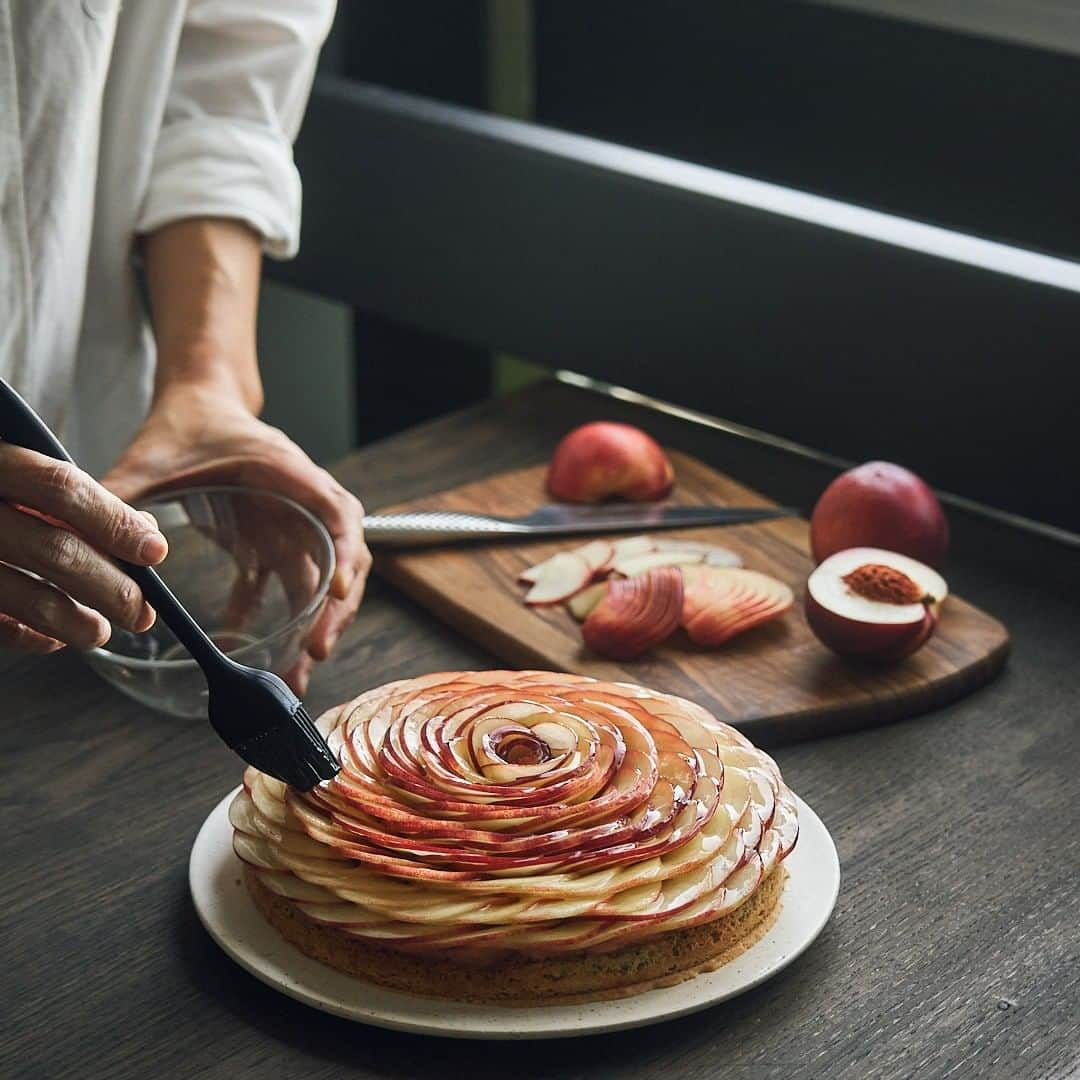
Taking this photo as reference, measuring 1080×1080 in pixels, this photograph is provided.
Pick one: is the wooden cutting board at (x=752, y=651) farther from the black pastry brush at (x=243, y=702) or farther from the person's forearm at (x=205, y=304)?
the black pastry brush at (x=243, y=702)

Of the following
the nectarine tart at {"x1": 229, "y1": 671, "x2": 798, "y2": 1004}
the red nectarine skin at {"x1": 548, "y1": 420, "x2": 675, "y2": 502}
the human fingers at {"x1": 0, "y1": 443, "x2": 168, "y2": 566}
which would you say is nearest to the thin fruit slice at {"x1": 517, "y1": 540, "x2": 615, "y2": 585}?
the red nectarine skin at {"x1": 548, "y1": 420, "x2": 675, "y2": 502}

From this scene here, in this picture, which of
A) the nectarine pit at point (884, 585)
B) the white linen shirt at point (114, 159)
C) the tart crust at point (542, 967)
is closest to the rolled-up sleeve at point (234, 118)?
the white linen shirt at point (114, 159)

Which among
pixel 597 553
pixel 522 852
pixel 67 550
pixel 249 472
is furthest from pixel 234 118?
pixel 522 852

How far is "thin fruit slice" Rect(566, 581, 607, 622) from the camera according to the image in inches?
50.6

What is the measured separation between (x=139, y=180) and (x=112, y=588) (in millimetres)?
644

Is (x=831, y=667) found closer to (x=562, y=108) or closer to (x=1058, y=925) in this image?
(x=1058, y=925)

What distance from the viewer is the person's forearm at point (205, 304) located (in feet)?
4.40

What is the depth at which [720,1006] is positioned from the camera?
877mm

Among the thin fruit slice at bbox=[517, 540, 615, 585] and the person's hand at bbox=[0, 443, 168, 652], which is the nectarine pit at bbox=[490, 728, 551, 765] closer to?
the person's hand at bbox=[0, 443, 168, 652]

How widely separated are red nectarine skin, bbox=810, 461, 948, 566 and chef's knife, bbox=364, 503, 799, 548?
0.35ft

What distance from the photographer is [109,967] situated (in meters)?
0.92

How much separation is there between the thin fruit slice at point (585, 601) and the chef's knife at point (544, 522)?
0.12m

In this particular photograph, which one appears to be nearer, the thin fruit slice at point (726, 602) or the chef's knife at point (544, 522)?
the thin fruit slice at point (726, 602)

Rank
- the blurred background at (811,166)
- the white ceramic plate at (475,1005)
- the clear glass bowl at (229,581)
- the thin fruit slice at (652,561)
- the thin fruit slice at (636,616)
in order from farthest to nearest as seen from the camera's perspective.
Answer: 1. the blurred background at (811,166)
2. the thin fruit slice at (652,561)
3. the thin fruit slice at (636,616)
4. the clear glass bowl at (229,581)
5. the white ceramic plate at (475,1005)
